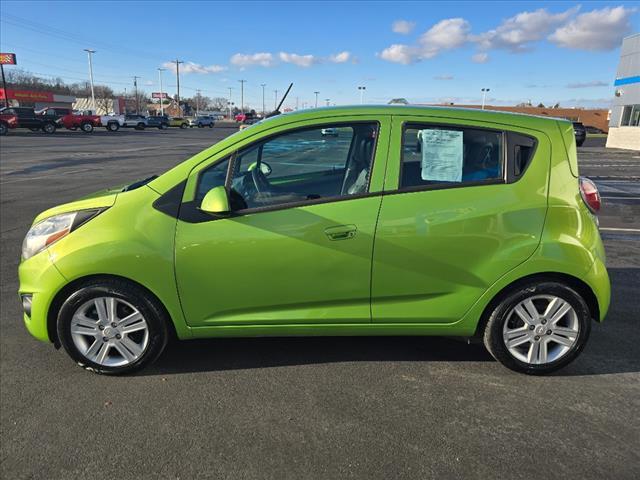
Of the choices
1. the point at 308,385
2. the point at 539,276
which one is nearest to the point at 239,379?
the point at 308,385

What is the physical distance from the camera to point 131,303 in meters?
2.93

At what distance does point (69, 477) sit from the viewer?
2230 millimetres

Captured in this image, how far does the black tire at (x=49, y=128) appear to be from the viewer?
36.6m

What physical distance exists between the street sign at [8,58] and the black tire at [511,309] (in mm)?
66104

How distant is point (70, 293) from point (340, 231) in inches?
70.8

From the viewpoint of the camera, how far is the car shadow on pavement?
324 centimetres

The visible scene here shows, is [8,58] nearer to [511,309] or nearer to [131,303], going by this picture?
[131,303]

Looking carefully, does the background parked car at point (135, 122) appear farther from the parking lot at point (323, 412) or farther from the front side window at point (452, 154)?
the front side window at point (452, 154)

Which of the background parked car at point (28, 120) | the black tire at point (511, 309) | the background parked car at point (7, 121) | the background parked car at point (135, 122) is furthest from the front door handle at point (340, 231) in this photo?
the background parked car at point (135, 122)

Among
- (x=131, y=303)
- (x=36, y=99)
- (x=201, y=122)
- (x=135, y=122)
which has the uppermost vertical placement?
(x=36, y=99)

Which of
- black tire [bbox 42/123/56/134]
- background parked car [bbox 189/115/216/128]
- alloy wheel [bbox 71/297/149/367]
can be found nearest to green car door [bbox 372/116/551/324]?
alloy wheel [bbox 71/297/149/367]

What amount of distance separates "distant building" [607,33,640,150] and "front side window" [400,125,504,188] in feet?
113

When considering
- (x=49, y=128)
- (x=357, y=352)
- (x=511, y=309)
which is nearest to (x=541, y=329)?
(x=511, y=309)

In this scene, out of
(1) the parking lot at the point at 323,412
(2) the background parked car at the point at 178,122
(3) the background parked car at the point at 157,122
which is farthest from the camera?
(2) the background parked car at the point at 178,122
